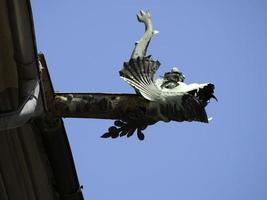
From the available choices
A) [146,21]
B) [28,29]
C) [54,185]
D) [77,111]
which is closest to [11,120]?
[28,29]

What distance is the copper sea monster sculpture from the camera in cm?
821

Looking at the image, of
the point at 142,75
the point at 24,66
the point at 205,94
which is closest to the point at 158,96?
the point at 142,75

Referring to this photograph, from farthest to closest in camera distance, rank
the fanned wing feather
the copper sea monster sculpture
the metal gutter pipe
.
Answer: the fanned wing feather → the copper sea monster sculpture → the metal gutter pipe

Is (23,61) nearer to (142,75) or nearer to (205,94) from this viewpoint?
(142,75)

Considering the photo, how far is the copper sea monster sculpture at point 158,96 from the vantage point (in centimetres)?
821

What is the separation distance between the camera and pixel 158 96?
8.38 m

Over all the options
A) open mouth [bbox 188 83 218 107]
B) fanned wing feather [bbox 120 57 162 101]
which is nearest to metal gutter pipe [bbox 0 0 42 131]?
fanned wing feather [bbox 120 57 162 101]

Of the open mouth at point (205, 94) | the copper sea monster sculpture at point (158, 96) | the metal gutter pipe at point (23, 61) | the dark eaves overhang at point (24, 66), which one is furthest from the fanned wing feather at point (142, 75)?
the metal gutter pipe at point (23, 61)

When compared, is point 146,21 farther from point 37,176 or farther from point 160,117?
point 37,176

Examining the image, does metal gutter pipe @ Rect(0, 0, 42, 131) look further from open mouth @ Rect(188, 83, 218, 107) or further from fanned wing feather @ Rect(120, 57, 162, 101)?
open mouth @ Rect(188, 83, 218, 107)

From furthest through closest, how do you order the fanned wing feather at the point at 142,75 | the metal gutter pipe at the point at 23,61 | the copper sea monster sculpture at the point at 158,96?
the fanned wing feather at the point at 142,75, the copper sea monster sculpture at the point at 158,96, the metal gutter pipe at the point at 23,61

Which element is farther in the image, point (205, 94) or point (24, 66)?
point (205, 94)

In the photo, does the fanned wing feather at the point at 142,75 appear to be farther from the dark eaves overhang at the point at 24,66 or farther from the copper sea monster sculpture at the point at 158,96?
the dark eaves overhang at the point at 24,66

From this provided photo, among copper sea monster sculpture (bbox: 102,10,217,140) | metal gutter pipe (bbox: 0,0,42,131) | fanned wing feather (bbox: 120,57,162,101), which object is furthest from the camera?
fanned wing feather (bbox: 120,57,162,101)
